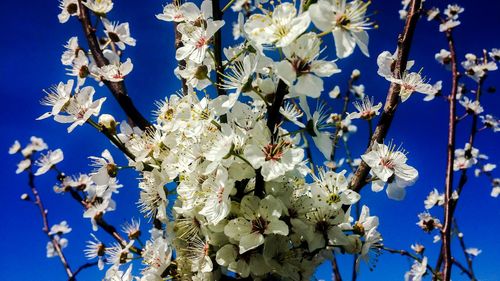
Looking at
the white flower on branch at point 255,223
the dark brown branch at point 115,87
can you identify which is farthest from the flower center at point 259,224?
the dark brown branch at point 115,87

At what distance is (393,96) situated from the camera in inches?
46.6

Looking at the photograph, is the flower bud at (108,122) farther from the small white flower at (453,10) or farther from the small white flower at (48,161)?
the small white flower at (453,10)

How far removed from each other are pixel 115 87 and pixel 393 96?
0.83 meters

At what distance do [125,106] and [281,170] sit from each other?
2.17 feet

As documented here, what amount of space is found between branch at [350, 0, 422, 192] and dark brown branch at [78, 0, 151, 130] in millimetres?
625

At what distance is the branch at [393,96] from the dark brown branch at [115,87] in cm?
62

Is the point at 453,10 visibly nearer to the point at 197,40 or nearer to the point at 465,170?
the point at 465,170

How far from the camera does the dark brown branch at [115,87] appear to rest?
1362 millimetres

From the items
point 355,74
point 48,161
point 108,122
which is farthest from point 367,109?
point 355,74

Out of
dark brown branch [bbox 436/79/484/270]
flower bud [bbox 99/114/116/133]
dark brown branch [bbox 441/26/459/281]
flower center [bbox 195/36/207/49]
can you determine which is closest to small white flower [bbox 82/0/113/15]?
flower bud [bbox 99/114/116/133]

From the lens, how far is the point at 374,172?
1.10 metres

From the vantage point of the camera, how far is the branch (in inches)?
45.2

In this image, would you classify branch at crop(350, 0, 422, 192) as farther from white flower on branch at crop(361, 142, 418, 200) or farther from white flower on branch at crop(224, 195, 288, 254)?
white flower on branch at crop(224, 195, 288, 254)

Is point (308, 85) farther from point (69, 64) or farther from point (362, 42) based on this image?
point (69, 64)
